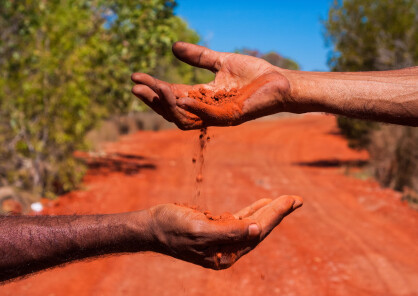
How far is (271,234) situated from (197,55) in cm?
420

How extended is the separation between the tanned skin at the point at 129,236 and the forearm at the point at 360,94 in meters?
0.56

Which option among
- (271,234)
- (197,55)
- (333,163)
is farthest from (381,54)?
Result: (197,55)

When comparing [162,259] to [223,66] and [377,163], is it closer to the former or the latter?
[223,66]

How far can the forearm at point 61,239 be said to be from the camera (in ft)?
6.72

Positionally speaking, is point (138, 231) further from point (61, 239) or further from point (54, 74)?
point (54, 74)

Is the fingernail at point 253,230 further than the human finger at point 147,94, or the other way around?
the human finger at point 147,94

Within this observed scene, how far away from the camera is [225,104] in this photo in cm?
237

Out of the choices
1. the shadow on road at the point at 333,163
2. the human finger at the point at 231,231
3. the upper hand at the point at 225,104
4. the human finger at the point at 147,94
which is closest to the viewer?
the human finger at the point at 231,231

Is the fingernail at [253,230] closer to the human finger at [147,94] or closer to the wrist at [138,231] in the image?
the wrist at [138,231]

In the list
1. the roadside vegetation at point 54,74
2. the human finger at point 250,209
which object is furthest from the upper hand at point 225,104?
the roadside vegetation at point 54,74

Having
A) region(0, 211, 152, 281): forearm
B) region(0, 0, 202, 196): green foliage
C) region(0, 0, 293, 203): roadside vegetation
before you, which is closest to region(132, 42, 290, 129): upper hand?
region(0, 211, 152, 281): forearm

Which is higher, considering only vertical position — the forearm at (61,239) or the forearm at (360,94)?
the forearm at (360,94)

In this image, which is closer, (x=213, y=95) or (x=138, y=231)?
(x=138, y=231)

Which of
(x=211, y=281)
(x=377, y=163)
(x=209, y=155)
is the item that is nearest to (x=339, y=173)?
(x=377, y=163)
